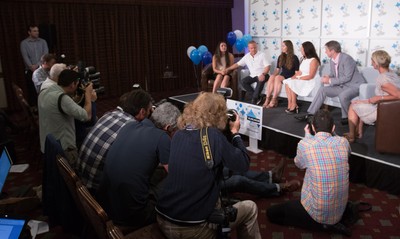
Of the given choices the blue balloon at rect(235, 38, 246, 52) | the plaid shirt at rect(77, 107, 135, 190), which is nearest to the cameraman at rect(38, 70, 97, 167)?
the plaid shirt at rect(77, 107, 135, 190)

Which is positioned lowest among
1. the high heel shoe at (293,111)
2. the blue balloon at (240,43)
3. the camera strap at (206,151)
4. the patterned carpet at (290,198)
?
the patterned carpet at (290,198)

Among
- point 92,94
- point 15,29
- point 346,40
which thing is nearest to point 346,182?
point 92,94

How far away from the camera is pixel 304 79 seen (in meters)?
5.13

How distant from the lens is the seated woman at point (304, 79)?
5.07 m

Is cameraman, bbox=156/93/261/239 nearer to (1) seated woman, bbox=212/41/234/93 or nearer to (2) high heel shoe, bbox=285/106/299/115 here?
(2) high heel shoe, bbox=285/106/299/115

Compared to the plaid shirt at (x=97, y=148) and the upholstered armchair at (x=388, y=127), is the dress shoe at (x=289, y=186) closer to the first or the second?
the upholstered armchair at (x=388, y=127)

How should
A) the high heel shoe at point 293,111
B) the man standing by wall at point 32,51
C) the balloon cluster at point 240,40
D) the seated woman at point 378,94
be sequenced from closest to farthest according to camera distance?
the seated woman at point 378,94
the high heel shoe at point 293,111
the man standing by wall at point 32,51
the balloon cluster at point 240,40

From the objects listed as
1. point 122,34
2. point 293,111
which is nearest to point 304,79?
point 293,111

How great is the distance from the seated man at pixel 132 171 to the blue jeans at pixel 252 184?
3.52 ft

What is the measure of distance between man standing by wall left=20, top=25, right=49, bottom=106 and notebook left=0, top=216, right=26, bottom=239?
5.07m

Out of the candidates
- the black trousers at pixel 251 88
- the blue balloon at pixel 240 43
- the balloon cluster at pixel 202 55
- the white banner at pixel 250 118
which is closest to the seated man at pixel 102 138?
the white banner at pixel 250 118

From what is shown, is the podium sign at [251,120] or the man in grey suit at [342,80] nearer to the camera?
the podium sign at [251,120]

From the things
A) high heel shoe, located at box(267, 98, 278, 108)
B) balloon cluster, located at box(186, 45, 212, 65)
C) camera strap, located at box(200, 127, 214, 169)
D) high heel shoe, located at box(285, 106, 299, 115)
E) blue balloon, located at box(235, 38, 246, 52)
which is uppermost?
blue balloon, located at box(235, 38, 246, 52)

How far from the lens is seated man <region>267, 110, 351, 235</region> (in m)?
2.25
